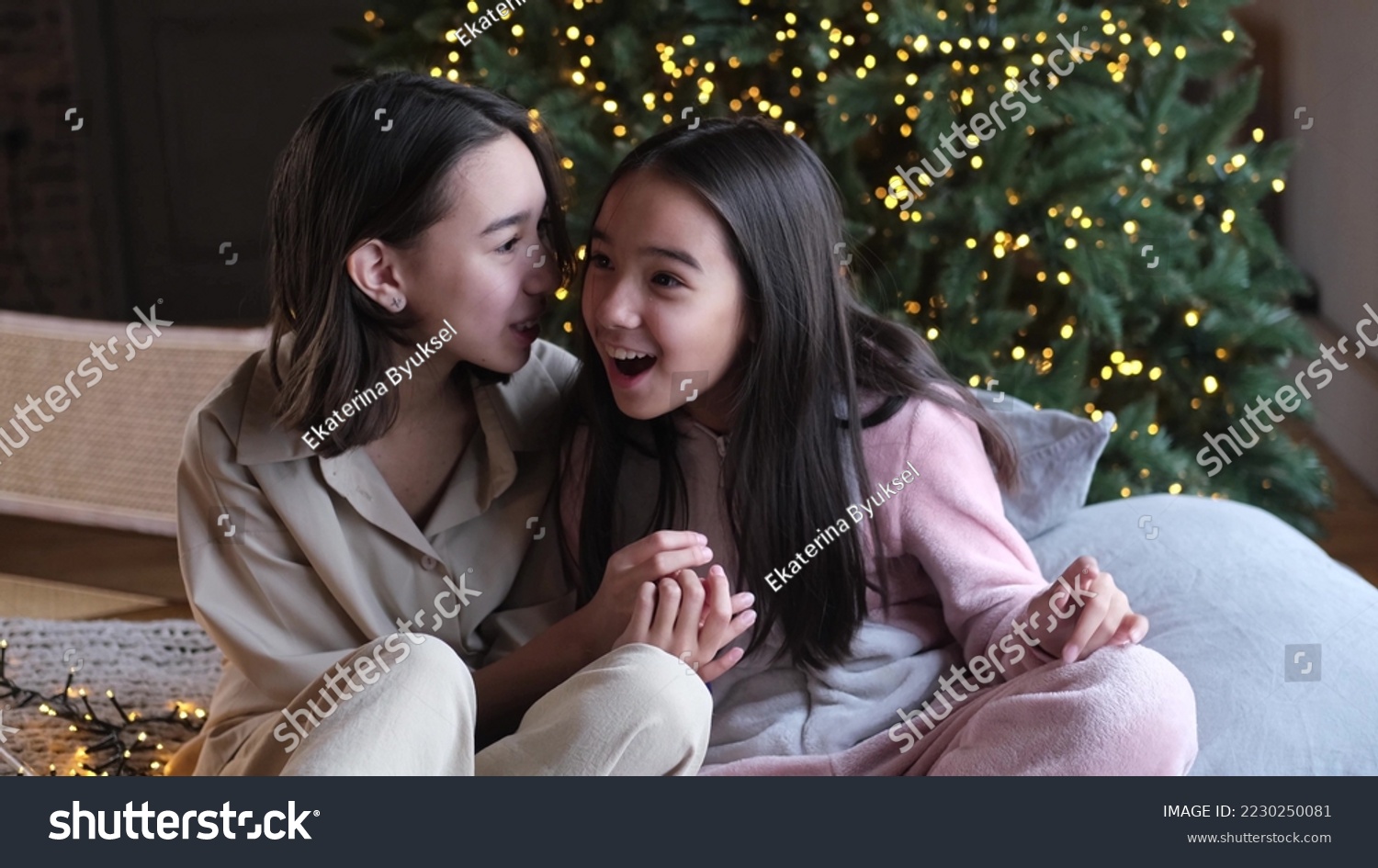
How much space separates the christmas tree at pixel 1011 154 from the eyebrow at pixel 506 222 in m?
0.67

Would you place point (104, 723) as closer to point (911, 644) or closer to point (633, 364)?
point (633, 364)

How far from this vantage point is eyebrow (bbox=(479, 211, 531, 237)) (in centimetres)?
118

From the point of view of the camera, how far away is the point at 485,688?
1.21 m

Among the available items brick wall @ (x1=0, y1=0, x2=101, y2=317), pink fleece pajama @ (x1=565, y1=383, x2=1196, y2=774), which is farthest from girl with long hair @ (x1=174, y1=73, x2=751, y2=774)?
brick wall @ (x1=0, y1=0, x2=101, y2=317)

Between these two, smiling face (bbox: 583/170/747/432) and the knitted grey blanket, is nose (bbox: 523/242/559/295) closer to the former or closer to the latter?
smiling face (bbox: 583/170/747/432)

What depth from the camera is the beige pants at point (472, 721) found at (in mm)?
912

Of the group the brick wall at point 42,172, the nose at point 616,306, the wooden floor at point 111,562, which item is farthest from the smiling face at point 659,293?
the brick wall at point 42,172

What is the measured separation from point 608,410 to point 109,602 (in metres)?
1.43

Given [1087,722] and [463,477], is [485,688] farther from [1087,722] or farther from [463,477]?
[1087,722]

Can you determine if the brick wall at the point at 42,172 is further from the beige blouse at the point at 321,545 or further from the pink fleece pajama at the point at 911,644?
the pink fleece pajama at the point at 911,644

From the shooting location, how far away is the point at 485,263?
118cm

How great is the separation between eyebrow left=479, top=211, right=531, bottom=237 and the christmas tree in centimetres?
67

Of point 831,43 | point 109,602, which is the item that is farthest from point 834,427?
point 109,602

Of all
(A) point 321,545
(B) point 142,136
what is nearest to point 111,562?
(A) point 321,545
